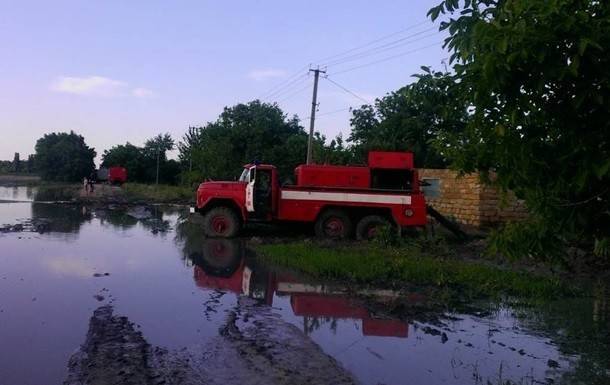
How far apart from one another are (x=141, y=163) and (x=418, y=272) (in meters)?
69.0

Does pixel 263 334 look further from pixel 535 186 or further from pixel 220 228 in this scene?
pixel 220 228

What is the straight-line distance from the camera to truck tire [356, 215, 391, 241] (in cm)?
1822

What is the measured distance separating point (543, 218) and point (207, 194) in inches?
613

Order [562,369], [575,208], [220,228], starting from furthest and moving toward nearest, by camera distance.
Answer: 1. [220,228]
2. [562,369]
3. [575,208]

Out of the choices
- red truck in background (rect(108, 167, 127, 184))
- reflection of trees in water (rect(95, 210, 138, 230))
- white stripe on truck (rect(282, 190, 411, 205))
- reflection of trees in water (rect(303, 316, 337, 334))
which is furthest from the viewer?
red truck in background (rect(108, 167, 127, 184))

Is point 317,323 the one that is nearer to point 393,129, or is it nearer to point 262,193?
point 262,193

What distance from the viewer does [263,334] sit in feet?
23.8

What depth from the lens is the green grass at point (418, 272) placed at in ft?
34.6

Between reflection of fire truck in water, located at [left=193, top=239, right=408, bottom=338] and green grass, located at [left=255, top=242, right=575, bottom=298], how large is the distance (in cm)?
81

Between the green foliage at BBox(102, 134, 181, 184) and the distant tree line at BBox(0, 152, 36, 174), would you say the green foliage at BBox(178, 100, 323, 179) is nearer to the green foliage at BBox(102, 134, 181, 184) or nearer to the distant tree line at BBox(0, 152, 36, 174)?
the green foliage at BBox(102, 134, 181, 184)

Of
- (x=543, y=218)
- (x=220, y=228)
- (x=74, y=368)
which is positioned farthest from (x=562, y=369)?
(x=220, y=228)

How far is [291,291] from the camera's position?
1034 cm

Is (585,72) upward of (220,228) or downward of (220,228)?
upward

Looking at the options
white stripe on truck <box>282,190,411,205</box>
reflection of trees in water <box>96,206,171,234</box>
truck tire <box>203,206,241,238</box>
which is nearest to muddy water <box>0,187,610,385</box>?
truck tire <box>203,206,241,238</box>
